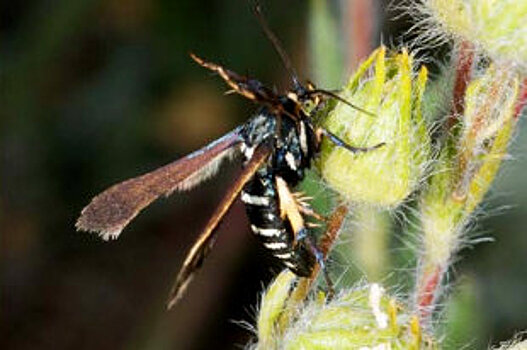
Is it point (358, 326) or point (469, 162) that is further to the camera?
point (469, 162)

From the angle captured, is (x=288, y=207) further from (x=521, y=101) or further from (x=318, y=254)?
(x=521, y=101)

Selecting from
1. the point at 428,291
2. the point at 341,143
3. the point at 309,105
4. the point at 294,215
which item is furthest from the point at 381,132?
the point at 428,291

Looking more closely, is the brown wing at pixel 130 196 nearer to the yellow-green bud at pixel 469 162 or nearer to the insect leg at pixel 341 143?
the insect leg at pixel 341 143

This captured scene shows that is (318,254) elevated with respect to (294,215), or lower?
lower

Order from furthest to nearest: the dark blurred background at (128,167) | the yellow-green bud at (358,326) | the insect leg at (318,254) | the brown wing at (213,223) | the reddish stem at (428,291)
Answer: the dark blurred background at (128,167) < the reddish stem at (428,291) < the insect leg at (318,254) < the brown wing at (213,223) < the yellow-green bud at (358,326)

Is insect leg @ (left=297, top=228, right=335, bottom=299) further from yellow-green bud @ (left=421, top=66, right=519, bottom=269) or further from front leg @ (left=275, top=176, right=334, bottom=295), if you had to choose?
yellow-green bud @ (left=421, top=66, right=519, bottom=269)

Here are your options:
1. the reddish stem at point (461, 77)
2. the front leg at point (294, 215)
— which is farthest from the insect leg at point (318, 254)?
the reddish stem at point (461, 77)

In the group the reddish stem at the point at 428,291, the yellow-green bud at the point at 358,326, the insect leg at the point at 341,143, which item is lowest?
the reddish stem at the point at 428,291
